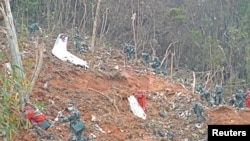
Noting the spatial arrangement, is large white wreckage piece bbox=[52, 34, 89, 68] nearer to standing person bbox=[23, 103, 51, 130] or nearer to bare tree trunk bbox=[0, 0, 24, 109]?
standing person bbox=[23, 103, 51, 130]

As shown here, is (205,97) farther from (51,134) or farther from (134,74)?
(51,134)

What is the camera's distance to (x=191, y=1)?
13414 mm

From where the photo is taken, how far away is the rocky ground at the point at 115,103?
4898 mm

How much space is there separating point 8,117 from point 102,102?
277 cm

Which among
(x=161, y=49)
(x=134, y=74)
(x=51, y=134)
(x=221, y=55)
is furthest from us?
(x=161, y=49)

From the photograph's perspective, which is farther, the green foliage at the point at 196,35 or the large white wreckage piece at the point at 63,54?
the green foliage at the point at 196,35

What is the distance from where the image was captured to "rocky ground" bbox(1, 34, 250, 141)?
490 cm

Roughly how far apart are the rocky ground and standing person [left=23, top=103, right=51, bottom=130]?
10 cm

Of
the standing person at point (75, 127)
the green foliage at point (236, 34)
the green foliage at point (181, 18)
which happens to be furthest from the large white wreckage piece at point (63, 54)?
the green foliage at point (236, 34)

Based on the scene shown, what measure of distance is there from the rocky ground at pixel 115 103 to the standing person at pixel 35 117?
0.34 ft

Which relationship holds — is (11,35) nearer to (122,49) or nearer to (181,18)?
(122,49)

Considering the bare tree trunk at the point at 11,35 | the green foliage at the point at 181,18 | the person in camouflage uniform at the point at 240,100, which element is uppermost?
the bare tree trunk at the point at 11,35

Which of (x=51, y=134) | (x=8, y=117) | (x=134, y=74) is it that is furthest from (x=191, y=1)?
(x=8, y=117)

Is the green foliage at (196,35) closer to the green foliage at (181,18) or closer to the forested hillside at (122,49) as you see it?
the forested hillside at (122,49)
